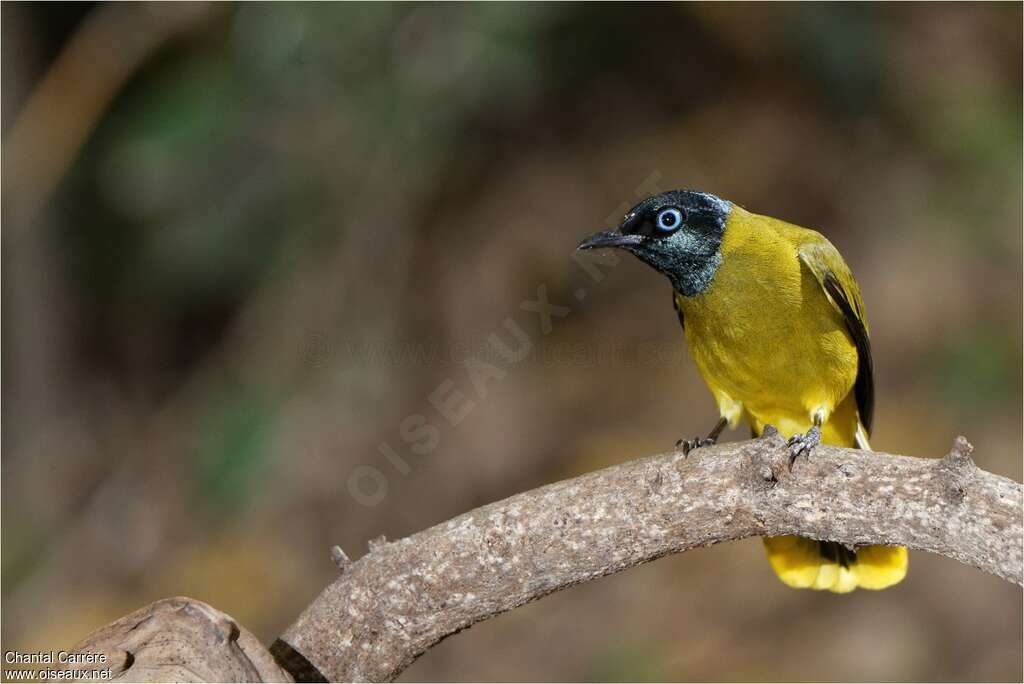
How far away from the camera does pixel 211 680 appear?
268 cm

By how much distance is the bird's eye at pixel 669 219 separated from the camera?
12.4 ft

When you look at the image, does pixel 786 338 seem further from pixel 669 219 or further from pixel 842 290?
pixel 669 219

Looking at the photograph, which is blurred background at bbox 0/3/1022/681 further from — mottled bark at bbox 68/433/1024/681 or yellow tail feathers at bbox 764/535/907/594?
mottled bark at bbox 68/433/1024/681

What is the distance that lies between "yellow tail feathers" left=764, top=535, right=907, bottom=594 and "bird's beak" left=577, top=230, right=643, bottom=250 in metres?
1.21

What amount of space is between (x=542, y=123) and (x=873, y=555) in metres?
4.58

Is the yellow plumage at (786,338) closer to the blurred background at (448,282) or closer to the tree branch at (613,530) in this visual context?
the tree branch at (613,530)

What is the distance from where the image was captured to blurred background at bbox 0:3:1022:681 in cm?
629

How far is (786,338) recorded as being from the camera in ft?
12.1

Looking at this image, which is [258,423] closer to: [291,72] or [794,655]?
[291,72]

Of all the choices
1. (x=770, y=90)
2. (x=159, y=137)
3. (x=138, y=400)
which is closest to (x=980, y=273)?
(x=770, y=90)

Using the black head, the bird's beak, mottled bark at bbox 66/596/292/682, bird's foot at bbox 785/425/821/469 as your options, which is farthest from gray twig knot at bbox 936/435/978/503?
mottled bark at bbox 66/596/292/682

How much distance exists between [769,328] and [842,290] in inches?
12.1

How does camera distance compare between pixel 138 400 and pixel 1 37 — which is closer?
pixel 1 37

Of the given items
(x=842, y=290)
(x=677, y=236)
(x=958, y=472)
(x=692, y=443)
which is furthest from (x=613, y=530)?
(x=842, y=290)
